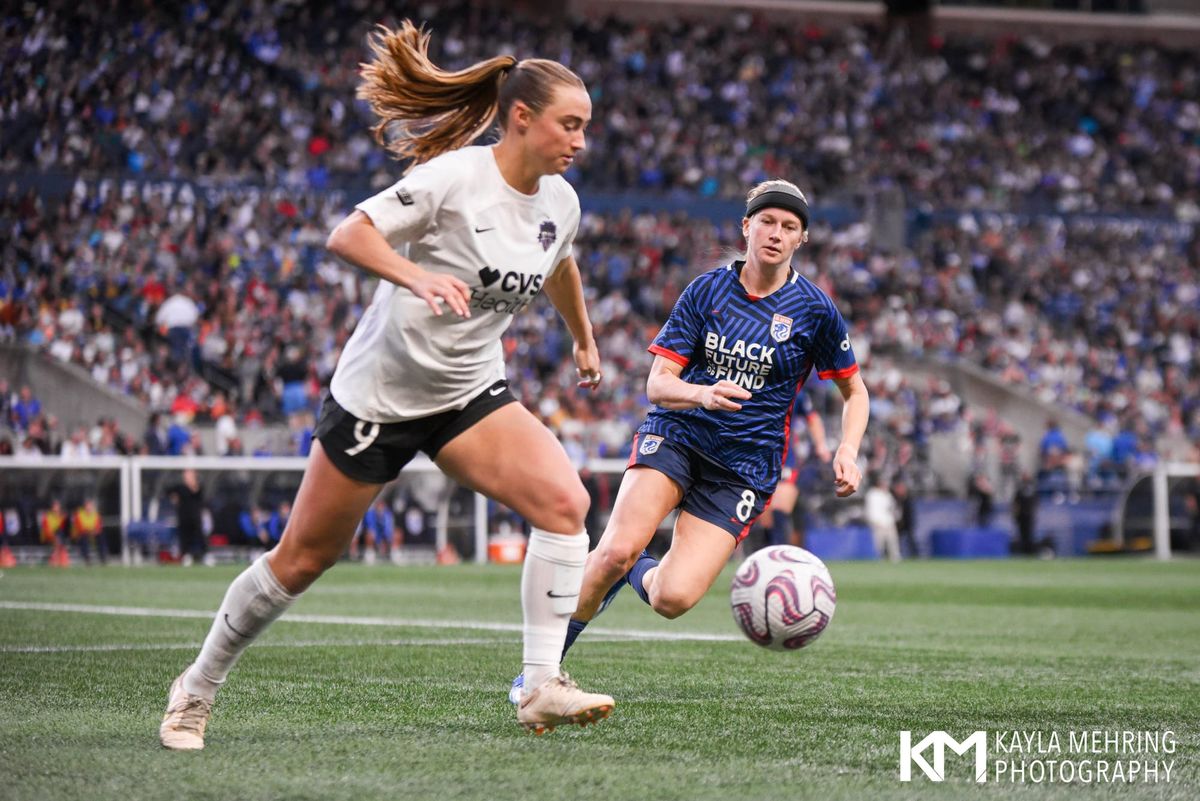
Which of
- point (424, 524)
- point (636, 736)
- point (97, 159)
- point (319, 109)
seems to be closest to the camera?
point (636, 736)

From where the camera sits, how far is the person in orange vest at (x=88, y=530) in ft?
73.1

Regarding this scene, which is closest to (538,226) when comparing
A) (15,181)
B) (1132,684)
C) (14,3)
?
(1132,684)

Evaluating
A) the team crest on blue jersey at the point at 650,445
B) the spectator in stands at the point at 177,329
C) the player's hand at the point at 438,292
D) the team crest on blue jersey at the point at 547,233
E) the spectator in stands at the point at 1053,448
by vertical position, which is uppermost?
the spectator in stands at the point at 177,329

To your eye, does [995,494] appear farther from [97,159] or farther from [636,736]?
[636,736]

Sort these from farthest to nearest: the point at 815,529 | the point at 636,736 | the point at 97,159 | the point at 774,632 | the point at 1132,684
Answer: the point at 97,159 → the point at 815,529 → the point at 1132,684 → the point at 774,632 → the point at 636,736

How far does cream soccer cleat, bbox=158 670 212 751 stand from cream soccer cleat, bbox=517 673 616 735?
1028mm

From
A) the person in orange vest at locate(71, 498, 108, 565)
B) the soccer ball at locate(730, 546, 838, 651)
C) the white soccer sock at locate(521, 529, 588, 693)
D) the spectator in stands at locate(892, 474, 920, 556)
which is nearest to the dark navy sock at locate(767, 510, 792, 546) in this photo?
the spectator in stands at locate(892, 474, 920, 556)

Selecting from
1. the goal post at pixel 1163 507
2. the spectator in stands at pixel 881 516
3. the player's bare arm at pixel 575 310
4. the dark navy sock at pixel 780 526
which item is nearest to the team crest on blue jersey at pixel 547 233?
the player's bare arm at pixel 575 310

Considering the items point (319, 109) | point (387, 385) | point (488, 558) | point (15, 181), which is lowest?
point (488, 558)

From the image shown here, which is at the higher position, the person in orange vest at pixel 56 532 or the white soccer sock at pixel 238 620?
the white soccer sock at pixel 238 620

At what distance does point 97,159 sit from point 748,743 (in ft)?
83.8

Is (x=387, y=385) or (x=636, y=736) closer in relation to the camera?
(x=387, y=385)

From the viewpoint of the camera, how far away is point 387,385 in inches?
205

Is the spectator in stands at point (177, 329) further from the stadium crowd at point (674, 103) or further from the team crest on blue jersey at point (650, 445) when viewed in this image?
the team crest on blue jersey at point (650, 445)
